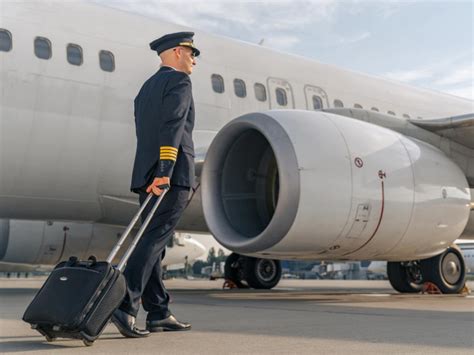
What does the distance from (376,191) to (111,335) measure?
3180 millimetres

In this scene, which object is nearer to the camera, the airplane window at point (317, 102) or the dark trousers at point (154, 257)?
the dark trousers at point (154, 257)

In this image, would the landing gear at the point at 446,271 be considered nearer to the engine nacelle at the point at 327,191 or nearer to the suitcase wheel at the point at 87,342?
the engine nacelle at the point at 327,191

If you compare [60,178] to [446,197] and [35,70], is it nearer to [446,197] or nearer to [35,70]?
[35,70]

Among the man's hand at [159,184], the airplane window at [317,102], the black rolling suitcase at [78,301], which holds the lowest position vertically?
the black rolling suitcase at [78,301]

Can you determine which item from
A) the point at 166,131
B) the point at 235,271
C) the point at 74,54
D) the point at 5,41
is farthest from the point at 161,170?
the point at 235,271

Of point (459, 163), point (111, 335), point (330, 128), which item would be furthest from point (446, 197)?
point (111, 335)

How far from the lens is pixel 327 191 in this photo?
5.58 meters

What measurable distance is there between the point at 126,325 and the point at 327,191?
275 centimetres

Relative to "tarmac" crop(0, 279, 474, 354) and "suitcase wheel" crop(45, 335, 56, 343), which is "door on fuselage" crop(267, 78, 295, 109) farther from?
"suitcase wheel" crop(45, 335, 56, 343)

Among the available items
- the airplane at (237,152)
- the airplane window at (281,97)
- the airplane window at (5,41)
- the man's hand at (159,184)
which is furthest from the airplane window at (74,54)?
the man's hand at (159,184)

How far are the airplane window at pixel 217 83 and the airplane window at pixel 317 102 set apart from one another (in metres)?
1.54

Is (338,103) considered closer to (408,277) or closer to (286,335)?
(408,277)

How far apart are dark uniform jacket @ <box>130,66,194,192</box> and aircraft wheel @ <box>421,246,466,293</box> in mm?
5277

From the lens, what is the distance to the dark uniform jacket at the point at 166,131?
3.50 metres
